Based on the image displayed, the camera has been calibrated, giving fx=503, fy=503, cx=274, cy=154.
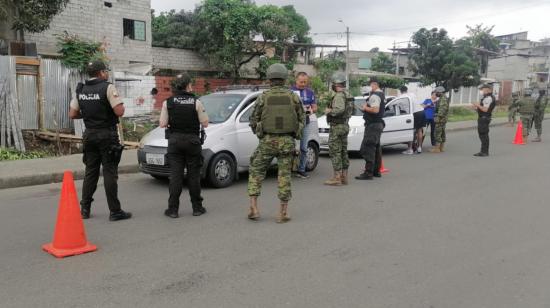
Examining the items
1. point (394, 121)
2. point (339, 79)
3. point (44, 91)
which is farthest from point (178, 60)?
point (339, 79)

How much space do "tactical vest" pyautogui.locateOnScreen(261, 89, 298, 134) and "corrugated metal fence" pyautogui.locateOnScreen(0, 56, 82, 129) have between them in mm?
7009

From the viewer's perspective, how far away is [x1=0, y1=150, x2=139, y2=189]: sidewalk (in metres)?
7.87

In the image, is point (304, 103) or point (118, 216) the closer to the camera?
point (118, 216)

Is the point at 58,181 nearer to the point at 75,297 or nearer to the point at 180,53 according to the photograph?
the point at 75,297

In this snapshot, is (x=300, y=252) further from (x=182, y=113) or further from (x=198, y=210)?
(x=182, y=113)

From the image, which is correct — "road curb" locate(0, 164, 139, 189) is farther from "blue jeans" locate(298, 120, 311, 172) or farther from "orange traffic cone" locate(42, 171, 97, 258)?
"blue jeans" locate(298, 120, 311, 172)

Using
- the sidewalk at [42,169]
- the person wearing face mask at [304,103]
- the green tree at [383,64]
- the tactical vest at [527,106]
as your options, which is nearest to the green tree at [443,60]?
the tactical vest at [527,106]

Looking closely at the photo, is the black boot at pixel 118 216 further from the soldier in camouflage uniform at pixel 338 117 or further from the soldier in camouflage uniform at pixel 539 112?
the soldier in camouflage uniform at pixel 539 112

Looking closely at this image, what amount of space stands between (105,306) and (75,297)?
304 mm

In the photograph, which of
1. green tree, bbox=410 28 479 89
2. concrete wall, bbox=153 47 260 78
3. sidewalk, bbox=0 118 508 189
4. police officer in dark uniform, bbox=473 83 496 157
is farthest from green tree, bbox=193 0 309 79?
sidewalk, bbox=0 118 508 189

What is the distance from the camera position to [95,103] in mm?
5453

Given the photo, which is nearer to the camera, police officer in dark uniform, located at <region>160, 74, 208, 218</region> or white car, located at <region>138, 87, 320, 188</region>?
police officer in dark uniform, located at <region>160, 74, 208, 218</region>

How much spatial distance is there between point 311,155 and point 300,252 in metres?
4.75

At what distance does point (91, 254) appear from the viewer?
461cm
